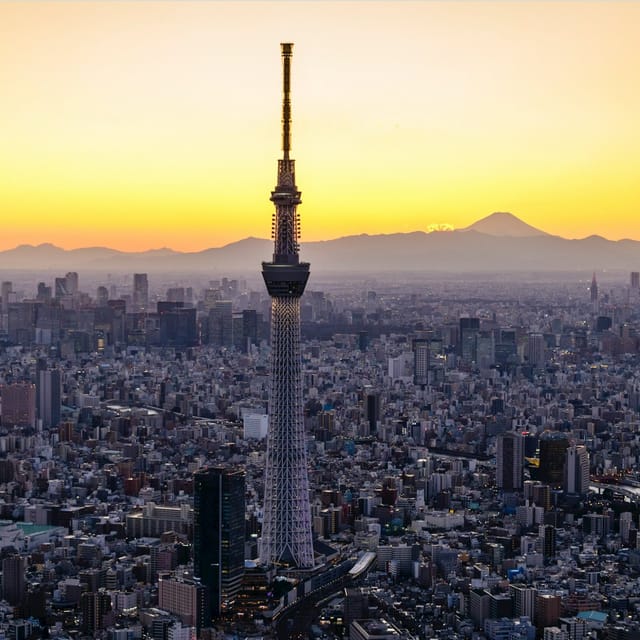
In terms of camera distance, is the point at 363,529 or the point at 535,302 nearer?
the point at 363,529

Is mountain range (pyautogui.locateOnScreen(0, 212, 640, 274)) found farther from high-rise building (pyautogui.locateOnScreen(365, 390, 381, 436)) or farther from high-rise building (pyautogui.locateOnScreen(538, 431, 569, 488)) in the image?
high-rise building (pyautogui.locateOnScreen(538, 431, 569, 488))

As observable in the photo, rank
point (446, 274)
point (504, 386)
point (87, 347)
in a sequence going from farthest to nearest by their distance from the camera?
point (446, 274) < point (87, 347) < point (504, 386)

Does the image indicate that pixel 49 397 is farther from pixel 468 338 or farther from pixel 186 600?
pixel 186 600

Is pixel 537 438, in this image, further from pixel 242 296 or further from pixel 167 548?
pixel 242 296

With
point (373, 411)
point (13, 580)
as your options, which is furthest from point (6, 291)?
point (13, 580)

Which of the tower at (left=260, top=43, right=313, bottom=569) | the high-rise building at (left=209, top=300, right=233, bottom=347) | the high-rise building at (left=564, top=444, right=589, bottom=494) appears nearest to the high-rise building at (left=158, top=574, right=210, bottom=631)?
the tower at (left=260, top=43, right=313, bottom=569)

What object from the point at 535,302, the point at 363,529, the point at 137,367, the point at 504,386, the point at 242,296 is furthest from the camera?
the point at 535,302

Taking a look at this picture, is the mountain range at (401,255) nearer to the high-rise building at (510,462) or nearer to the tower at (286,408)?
the high-rise building at (510,462)

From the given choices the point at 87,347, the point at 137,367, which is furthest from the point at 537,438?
the point at 87,347
